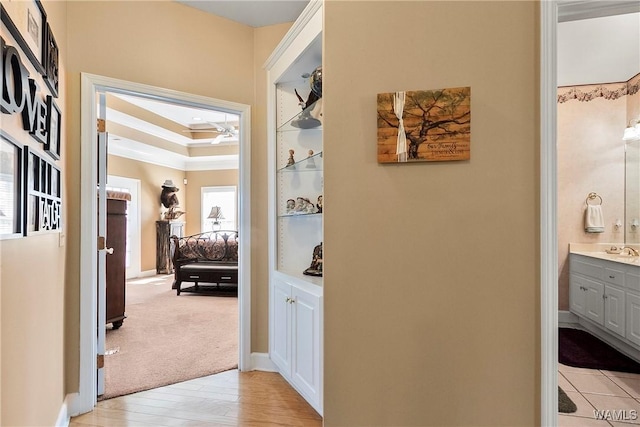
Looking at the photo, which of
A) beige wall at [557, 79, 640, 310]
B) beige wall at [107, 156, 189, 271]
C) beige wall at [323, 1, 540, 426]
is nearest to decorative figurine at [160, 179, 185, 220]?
beige wall at [107, 156, 189, 271]

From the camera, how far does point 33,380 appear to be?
155 centimetres

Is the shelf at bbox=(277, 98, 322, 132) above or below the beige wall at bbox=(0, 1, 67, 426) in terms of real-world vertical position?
above

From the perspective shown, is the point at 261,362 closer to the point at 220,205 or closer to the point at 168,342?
the point at 168,342

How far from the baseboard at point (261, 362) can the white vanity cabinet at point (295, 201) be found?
10cm

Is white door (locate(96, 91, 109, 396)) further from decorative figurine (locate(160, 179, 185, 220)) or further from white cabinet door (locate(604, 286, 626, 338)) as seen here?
decorative figurine (locate(160, 179, 185, 220))

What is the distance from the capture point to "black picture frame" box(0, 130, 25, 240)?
1185 millimetres

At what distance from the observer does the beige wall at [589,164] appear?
3.97m

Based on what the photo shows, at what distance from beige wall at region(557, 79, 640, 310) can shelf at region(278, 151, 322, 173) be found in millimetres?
3285

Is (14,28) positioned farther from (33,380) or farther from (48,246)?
(33,380)

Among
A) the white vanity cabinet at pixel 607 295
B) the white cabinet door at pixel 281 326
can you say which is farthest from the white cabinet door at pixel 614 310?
the white cabinet door at pixel 281 326

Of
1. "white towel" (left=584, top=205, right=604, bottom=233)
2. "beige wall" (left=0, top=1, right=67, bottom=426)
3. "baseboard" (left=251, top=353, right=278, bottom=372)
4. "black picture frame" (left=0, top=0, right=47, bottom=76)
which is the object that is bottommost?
"baseboard" (left=251, top=353, right=278, bottom=372)

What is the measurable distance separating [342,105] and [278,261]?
59.8 inches

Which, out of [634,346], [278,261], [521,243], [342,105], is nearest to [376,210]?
[342,105]

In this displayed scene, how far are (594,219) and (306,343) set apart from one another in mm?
3730
